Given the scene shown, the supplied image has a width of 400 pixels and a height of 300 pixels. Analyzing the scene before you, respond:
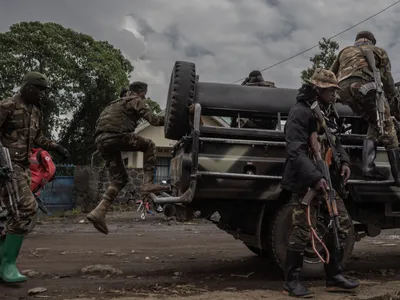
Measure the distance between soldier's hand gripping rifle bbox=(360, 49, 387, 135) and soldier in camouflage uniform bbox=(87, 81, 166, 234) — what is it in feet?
7.77

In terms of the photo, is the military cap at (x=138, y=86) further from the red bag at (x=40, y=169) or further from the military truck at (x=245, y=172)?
the red bag at (x=40, y=169)

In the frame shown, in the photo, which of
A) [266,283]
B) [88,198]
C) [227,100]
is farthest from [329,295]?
[88,198]

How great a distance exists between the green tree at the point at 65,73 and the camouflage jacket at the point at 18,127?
17.8 meters

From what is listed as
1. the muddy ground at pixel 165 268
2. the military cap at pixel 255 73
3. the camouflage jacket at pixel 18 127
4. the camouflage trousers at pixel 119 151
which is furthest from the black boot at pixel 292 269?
the military cap at pixel 255 73

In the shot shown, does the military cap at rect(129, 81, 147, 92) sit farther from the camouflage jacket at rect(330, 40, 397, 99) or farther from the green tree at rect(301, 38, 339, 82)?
the green tree at rect(301, 38, 339, 82)

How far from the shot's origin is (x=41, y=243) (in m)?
8.43

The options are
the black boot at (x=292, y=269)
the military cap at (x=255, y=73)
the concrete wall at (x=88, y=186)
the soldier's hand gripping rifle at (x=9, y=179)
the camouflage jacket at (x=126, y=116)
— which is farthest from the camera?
the concrete wall at (x=88, y=186)

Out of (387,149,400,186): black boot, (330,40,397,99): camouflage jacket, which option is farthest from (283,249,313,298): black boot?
(330,40,397,99): camouflage jacket

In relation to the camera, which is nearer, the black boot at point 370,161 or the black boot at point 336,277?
the black boot at point 336,277

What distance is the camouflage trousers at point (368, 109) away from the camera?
208 inches

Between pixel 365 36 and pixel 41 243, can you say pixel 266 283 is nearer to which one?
pixel 365 36

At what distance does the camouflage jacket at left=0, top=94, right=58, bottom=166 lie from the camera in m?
5.11

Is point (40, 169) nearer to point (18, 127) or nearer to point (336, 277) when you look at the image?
point (18, 127)

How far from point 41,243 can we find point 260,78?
4.65m
